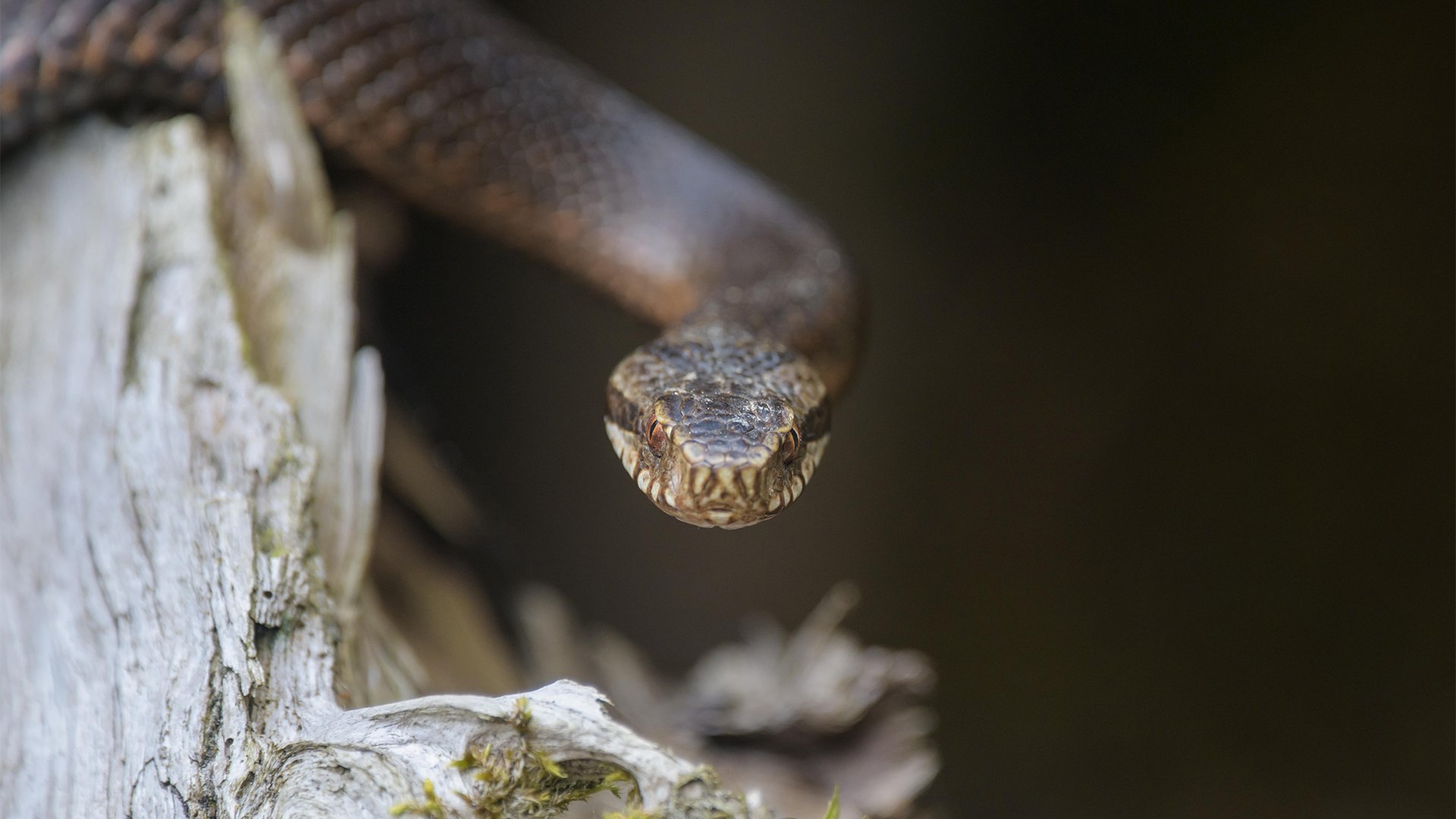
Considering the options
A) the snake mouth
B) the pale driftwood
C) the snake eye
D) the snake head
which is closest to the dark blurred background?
the pale driftwood

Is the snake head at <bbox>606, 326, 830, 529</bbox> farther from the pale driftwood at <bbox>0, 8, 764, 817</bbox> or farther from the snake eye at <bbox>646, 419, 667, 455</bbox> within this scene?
the pale driftwood at <bbox>0, 8, 764, 817</bbox>

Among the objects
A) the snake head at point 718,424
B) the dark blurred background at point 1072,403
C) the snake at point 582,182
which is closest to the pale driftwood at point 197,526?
the snake at point 582,182

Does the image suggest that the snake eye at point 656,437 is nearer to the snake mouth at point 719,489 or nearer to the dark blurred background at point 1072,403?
the snake mouth at point 719,489

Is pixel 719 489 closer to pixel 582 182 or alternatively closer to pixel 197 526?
pixel 197 526

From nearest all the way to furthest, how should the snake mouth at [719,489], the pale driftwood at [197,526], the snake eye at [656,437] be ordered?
the pale driftwood at [197,526] → the snake mouth at [719,489] → the snake eye at [656,437]

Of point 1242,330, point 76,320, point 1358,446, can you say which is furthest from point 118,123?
point 1358,446

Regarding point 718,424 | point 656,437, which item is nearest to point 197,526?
point 656,437

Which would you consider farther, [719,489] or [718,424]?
[718,424]
